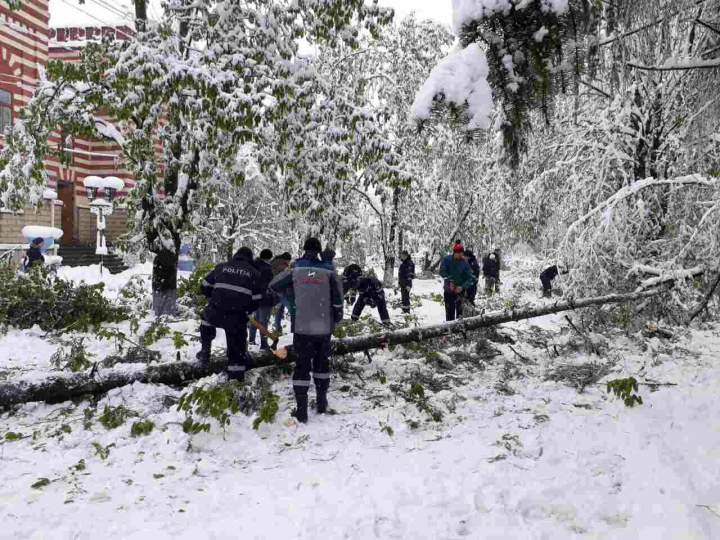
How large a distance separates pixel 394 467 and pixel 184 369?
3.09m

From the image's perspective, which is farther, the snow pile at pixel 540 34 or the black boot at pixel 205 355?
the black boot at pixel 205 355

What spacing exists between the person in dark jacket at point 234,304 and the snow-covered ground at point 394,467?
2.27 feet

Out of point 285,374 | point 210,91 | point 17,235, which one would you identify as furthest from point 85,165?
point 285,374

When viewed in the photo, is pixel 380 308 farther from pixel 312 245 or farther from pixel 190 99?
pixel 190 99

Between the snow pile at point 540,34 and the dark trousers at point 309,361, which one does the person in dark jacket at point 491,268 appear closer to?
the dark trousers at point 309,361

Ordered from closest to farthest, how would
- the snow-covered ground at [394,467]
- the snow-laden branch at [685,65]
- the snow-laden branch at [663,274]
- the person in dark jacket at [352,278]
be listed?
the snow-covered ground at [394,467], the snow-laden branch at [685,65], the snow-laden branch at [663,274], the person in dark jacket at [352,278]

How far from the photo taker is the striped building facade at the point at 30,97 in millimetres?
20812

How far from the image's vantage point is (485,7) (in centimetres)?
261

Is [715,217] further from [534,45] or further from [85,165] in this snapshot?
[85,165]

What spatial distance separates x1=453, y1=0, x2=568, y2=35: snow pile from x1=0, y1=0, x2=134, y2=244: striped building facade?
16.0 meters

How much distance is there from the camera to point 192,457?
14.1 feet

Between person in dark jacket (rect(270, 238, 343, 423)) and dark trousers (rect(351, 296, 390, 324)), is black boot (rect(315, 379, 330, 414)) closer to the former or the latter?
person in dark jacket (rect(270, 238, 343, 423))

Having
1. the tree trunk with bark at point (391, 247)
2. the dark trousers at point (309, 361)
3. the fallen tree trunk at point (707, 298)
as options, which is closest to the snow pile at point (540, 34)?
the fallen tree trunk at point (707, 298)

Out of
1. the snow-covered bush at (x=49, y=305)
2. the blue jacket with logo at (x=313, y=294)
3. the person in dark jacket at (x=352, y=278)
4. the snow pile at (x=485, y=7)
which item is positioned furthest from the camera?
the person in dark jacket at (x=352, y=278)
